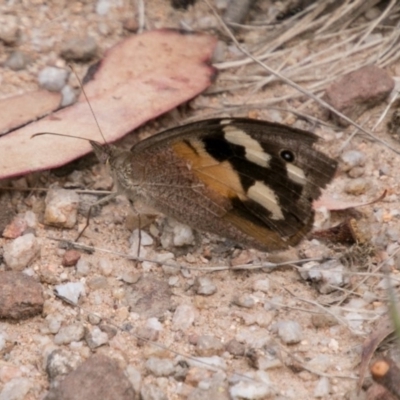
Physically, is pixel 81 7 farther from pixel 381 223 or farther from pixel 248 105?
pixel 381 223

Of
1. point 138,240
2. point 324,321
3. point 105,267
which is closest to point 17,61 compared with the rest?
point 138,240

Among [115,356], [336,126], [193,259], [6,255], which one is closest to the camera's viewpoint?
[115,356]

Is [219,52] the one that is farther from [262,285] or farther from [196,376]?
[196,376]

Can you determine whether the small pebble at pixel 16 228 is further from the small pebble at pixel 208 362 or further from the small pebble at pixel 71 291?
the small pebble at pixel 208 362

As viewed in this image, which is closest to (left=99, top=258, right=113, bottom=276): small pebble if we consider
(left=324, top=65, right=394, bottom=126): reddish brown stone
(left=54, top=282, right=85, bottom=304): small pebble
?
(left=54, top=282, right=85, bottom=304): small pebble

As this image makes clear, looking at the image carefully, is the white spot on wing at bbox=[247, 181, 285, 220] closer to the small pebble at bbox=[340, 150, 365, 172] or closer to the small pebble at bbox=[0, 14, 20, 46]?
the small pebble at bbox=[340, 150, 365, 172]

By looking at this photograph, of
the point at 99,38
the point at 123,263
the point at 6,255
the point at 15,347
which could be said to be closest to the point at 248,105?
the point at 99,38
